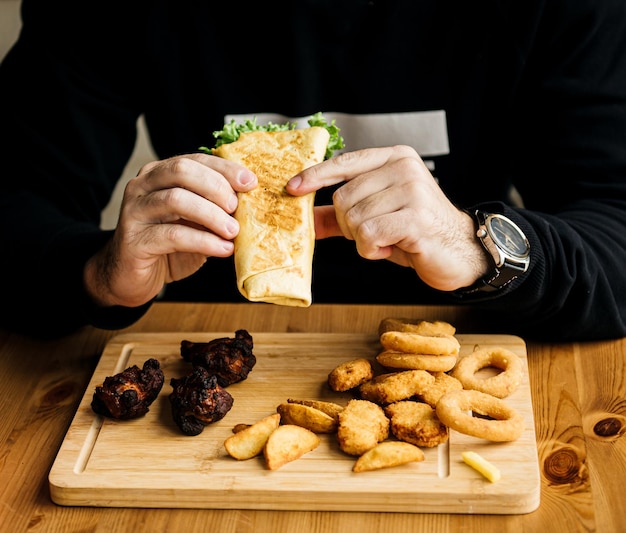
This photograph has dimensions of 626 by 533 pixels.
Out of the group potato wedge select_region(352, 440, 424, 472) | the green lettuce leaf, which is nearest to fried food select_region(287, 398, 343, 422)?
potato wedge select_region(352, 440, 424, 472)

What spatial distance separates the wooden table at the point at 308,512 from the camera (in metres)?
1.38

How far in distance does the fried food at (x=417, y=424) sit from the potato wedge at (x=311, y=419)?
11 centimetres

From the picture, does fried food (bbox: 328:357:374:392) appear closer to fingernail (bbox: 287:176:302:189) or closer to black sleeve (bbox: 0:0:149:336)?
fingernail (bbox: 287:176:302:189)

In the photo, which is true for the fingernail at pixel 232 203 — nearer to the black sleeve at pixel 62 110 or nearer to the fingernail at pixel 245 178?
the fingernail at pixel 245 178

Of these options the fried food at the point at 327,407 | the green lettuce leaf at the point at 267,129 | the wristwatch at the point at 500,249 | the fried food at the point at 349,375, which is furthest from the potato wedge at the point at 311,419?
the green lettuce leaf at the point at 267,129

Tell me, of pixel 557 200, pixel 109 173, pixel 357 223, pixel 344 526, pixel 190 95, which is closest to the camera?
pixel 344 526

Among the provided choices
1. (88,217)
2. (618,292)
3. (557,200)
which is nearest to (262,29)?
(88,217)

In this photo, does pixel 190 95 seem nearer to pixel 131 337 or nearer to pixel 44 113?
pixel 44 113

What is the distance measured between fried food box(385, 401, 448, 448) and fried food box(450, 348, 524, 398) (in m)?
0.15

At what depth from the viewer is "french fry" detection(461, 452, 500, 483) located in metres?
1.38

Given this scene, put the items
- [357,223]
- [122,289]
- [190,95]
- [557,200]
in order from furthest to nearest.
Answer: [190,95] < [557,200] < [122,289] < [357,223]

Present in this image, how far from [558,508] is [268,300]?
68cm

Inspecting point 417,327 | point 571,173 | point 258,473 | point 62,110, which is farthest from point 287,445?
point 62,110

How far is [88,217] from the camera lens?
2506 mm
